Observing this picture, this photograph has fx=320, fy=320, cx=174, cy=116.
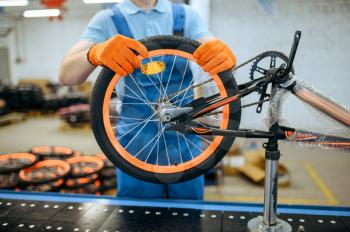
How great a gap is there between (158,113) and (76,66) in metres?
0.40

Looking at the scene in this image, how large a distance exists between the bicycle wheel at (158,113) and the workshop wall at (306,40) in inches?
8.1

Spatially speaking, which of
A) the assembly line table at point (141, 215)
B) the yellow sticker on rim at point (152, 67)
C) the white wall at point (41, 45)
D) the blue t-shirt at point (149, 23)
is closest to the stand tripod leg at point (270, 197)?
the assembly line table at point (141, 215)

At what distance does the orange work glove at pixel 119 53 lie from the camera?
3.19 feet

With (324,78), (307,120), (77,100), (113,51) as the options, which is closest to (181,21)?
(113,51)

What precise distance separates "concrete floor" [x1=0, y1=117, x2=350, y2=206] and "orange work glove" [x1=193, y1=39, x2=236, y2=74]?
6.37 ft

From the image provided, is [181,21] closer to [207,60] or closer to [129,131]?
[207,60]

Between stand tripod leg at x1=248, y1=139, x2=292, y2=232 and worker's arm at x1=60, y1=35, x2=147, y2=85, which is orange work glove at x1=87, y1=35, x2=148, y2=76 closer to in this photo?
worker's arm at x1=60, y1=35, x2=147, y2=85

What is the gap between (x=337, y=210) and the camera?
1.41 metres

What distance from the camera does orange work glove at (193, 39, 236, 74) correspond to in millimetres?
1001

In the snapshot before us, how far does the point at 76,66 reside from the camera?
126cm

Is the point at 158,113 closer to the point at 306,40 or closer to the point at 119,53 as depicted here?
the point at 119,53

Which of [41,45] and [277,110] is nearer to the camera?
[277,110]

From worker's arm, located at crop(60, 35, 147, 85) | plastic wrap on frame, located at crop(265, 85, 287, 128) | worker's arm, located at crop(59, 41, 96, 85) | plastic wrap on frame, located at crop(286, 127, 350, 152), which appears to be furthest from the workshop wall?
worker's arm, located at crop(59, 41, 96, 85)

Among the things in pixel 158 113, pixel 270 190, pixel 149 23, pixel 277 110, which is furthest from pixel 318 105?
pixel 149 23
